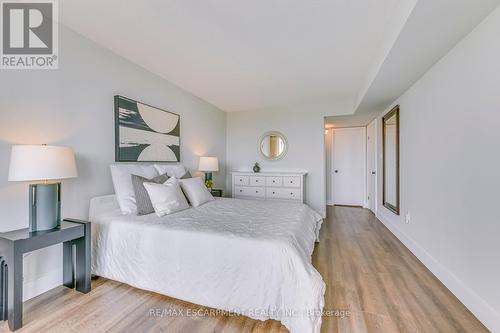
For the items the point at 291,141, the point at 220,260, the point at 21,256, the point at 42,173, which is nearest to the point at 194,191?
the point at 220,260

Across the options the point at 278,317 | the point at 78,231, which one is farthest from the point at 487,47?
the point at 78,231

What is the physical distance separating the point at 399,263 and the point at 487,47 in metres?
2.10

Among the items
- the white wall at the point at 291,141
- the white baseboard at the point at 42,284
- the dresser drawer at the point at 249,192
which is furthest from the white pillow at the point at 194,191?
the white wall at the point at 291,141

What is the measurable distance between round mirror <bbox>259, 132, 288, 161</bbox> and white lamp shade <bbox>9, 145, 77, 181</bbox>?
3.51 metres

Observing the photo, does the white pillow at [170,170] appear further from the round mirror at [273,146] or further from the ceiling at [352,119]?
the ceiling at [352,119]

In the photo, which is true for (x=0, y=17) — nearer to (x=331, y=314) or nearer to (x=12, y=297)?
(x=12, y=297)

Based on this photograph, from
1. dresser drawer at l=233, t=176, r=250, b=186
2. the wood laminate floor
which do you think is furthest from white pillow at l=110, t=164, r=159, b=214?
dresser drawer at l=233, t=176, r=250, b=186

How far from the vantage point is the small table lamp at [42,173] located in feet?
4.88

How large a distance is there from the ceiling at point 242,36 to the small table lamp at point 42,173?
1212 millimetres

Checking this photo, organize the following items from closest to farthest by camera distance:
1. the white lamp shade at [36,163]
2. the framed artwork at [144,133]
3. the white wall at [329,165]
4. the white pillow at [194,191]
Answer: the white lamp shade at [36,163] → the framed artwork at [144,133] → the white pillow at [194,191] → the white wall at [329,165]

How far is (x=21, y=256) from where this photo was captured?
1.42 m

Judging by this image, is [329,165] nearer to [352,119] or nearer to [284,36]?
[352,119]

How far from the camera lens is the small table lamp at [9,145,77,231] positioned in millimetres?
1486

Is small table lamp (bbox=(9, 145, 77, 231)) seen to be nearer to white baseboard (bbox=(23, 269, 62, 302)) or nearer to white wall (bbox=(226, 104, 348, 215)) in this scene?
white baseboard (bbox=(23, 269, 62, 302))
